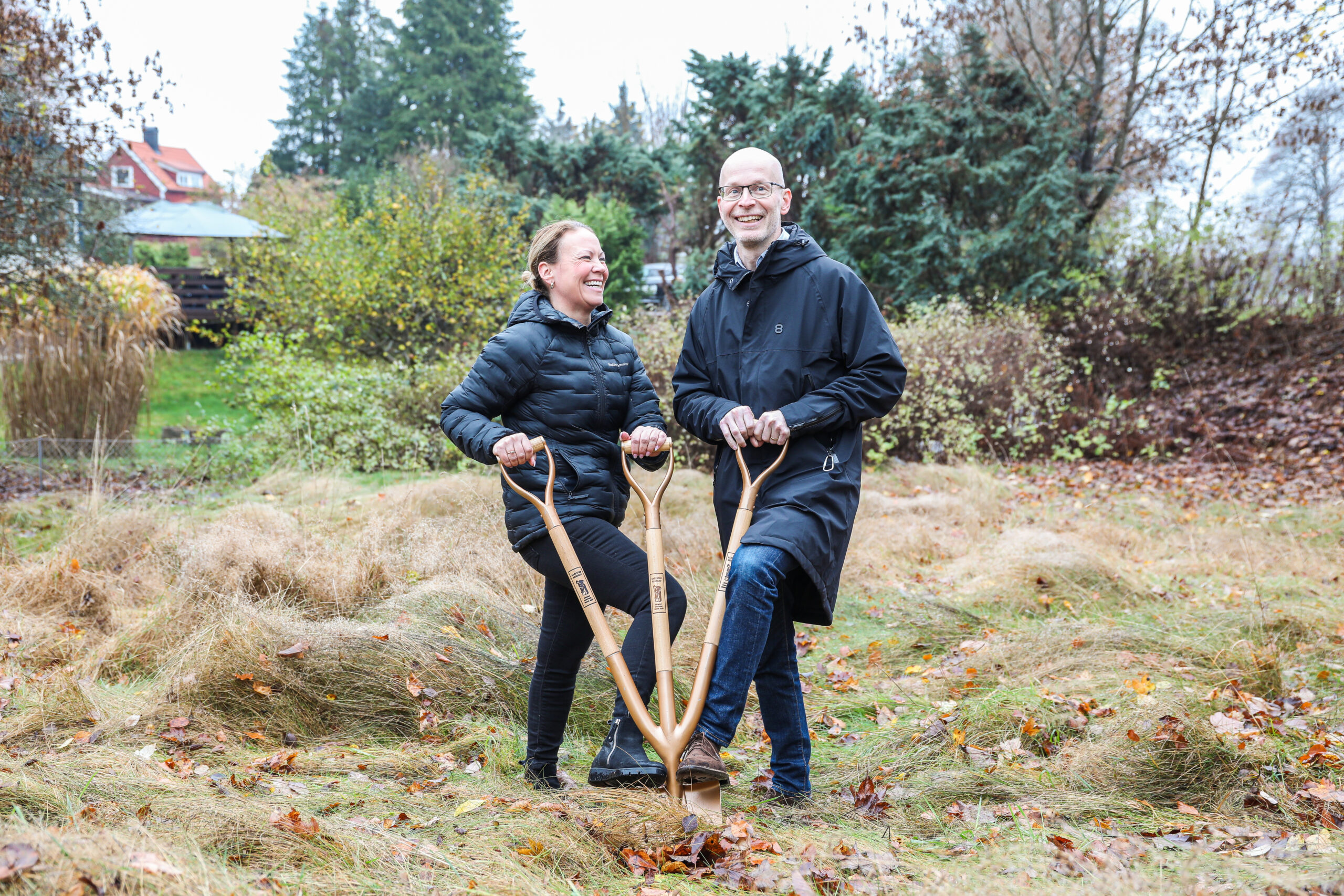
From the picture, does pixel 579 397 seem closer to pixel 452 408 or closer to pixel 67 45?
pixel 452 408

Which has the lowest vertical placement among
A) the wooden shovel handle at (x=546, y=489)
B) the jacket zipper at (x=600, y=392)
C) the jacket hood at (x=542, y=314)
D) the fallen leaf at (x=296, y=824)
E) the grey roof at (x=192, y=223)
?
the fallen leaf at (x=296, y=824)

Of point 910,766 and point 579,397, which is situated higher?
point 579,397

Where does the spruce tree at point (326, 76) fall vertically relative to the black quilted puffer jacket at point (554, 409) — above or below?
above

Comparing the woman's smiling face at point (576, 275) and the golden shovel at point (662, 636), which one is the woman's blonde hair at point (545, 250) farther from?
the golden shovel at point (662, 636)

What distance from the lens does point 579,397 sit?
10.4ft

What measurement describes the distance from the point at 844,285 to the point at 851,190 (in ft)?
40.6

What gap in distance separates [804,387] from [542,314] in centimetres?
85

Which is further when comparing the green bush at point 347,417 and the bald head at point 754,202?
the green bush at point 347,417

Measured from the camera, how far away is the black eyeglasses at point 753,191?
3.07 metres

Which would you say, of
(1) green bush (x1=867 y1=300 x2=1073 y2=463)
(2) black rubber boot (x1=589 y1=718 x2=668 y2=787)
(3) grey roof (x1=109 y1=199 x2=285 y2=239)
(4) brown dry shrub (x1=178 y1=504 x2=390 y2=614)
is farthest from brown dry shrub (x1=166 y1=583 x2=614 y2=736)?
(3) grey roof (x1=109 y1=199 x2=285 y2=239)

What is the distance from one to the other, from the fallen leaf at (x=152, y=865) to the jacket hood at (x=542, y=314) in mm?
1714

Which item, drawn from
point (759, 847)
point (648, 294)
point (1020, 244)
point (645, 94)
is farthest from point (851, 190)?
point (645, 94)

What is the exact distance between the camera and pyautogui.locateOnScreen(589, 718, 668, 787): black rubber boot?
2.89 meters

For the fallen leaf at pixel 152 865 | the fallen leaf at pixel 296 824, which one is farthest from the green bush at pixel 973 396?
the fallen leaf at pixel 152 865
